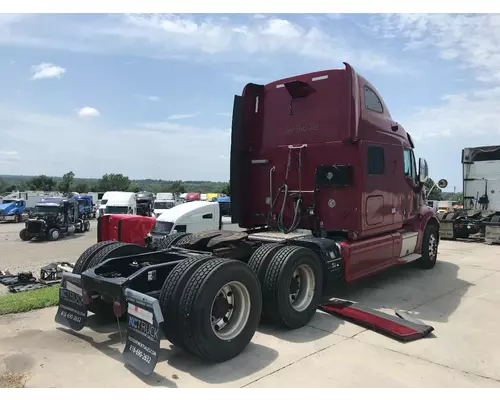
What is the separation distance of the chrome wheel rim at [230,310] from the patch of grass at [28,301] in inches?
131

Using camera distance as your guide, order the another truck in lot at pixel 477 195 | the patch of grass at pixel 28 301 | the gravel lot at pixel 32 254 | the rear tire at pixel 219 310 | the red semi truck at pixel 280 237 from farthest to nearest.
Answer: the another truck in lot at pixel 477 195, the gravel lot at pixel 32 254, the patch of grass at pixel 28 301, the red semi truck at pixel 280 237, the rear tire at pixel 219 310

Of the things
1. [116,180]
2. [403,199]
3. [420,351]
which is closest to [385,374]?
[420,351]

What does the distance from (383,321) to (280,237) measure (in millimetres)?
1960

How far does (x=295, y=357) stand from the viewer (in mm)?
4465

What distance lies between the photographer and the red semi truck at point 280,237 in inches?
166

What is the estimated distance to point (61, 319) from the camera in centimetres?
512

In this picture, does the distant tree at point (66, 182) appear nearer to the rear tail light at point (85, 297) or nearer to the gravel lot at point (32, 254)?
the gravel lot at point (32, 254)

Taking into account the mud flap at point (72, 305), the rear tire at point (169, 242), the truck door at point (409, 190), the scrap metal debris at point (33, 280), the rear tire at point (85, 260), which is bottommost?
the scrap metal debris at point (33, 280)

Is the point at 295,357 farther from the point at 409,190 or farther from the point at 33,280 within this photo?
the point at 33,280

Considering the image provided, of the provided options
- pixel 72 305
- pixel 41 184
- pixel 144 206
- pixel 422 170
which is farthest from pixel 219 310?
pixel 41 184

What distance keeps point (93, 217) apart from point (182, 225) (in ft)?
101

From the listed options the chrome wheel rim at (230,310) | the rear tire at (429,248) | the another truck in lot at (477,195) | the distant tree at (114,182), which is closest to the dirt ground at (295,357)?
the chrome wheel rim at (230,310)

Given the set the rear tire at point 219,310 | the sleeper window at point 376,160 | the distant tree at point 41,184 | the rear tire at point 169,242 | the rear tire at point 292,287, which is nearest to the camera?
the rear tire at point 219,310

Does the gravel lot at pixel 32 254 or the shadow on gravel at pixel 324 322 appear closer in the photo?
the shadow on gravel at pixel 324 322
